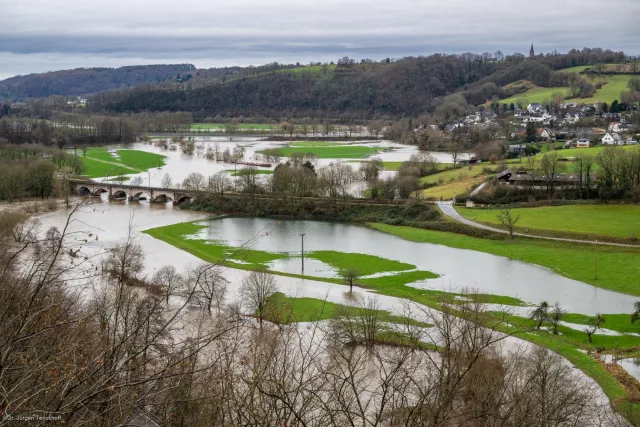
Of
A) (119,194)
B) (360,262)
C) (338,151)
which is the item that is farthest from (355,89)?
(360,262)

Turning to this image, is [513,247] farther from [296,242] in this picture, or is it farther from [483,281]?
[296,242]

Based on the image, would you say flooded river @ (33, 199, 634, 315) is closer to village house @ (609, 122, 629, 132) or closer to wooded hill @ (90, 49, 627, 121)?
village house @ (609, 122, 629, 132)

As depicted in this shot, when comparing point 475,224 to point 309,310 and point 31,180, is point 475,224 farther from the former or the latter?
point 31,180

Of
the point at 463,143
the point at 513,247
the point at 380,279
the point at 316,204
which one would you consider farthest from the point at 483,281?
the point at 463,143

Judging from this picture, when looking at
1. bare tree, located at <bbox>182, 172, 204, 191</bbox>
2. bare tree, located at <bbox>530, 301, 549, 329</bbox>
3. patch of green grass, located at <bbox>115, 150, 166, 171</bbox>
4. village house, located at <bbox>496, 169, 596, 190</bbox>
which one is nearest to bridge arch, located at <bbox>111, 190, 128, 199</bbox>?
bare tree, located at <bbox>182, 172, 204, 191</bbox>

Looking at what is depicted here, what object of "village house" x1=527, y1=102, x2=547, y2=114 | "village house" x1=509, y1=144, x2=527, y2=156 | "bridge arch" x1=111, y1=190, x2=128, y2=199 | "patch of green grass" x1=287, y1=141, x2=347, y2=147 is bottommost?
"bridge arch" x1=111, y1=190, x2=128, y2=199
